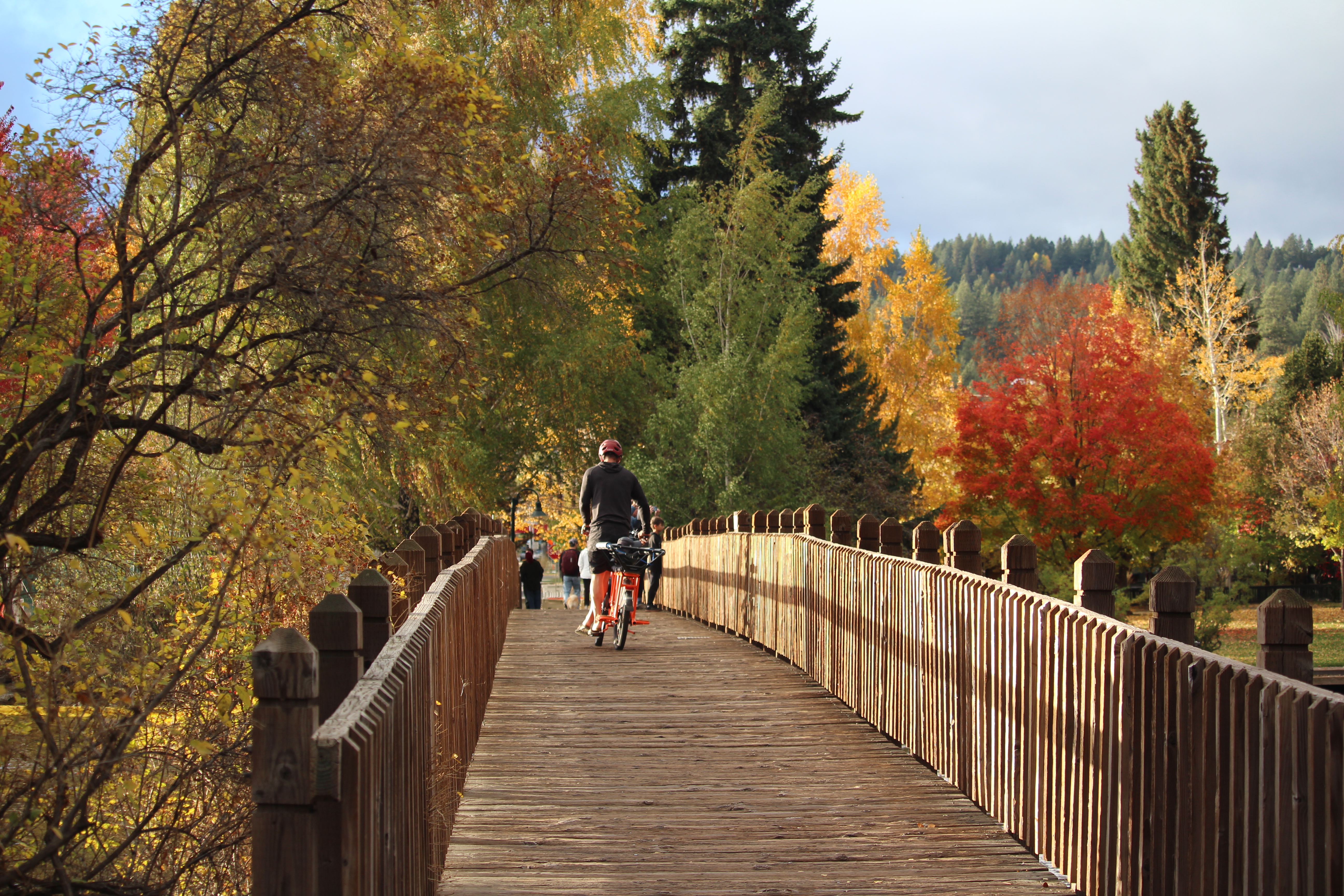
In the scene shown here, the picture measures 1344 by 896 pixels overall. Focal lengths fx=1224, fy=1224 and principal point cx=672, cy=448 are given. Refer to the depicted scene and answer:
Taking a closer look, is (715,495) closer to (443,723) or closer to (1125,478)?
(1125,478)

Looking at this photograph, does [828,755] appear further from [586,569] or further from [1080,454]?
[1080,454]

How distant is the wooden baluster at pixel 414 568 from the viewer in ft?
20.3

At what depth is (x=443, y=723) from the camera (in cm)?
555

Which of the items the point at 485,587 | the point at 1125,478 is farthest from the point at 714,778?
the point at 1125,478

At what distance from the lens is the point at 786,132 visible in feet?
112

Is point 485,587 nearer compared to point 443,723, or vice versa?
point 443,723

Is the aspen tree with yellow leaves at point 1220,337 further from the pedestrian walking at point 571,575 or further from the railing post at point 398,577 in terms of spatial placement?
the railing post at point 398,577

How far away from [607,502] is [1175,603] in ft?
25.5

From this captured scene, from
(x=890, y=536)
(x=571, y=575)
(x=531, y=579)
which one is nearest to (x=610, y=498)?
(x=890, y=536)

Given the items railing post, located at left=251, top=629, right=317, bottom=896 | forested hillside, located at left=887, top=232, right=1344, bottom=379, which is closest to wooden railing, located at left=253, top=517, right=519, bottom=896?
railing post, located at left=251, top=629, right=317, bottom=896

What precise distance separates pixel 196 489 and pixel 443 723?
519 cm

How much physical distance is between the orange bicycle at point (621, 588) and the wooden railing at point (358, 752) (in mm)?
5891

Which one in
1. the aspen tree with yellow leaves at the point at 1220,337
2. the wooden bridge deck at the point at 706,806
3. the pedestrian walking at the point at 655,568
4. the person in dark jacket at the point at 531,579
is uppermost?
the aspen tree with yellow leaves at the point at 1220,337

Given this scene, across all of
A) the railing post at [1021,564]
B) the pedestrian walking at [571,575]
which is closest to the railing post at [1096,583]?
the railing post at [1021,564]
